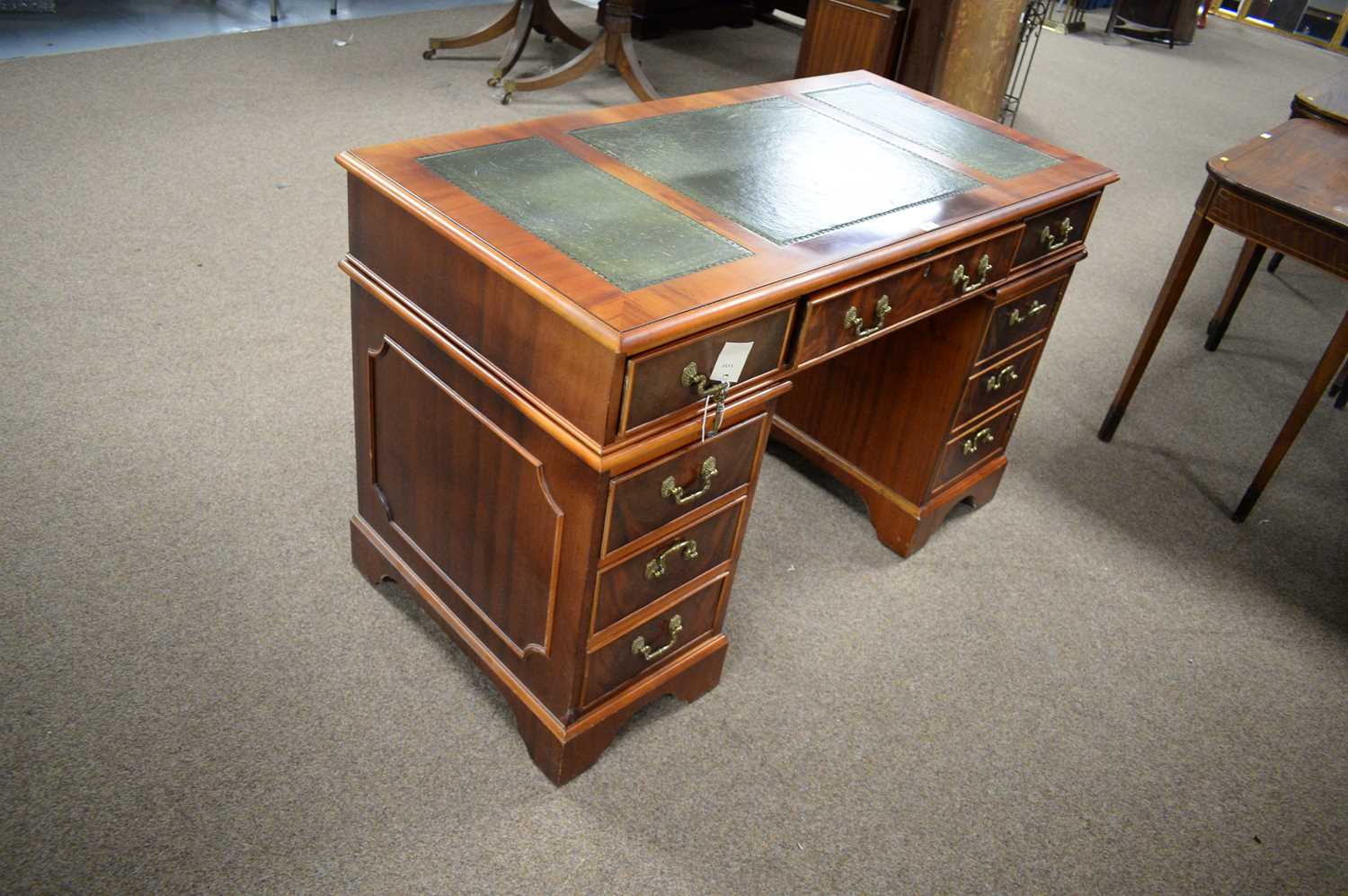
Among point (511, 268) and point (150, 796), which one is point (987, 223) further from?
point (150, 796)

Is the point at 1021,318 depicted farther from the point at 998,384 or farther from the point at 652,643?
the point at 652,643

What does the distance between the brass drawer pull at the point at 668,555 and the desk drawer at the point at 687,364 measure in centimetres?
27

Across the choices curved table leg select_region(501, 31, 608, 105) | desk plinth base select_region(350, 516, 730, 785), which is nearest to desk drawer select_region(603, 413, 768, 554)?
desk plinth base select_region(350, 516, 730, 785)

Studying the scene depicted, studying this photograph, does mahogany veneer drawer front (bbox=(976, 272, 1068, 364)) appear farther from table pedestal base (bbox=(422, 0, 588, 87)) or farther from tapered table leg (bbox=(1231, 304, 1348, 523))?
table pedestal base (bbox=(422, 0, 588, 87))

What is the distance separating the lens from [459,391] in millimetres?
1586

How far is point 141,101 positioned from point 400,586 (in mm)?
2587

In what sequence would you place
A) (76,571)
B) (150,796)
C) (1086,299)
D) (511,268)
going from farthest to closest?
(1086,299) < (76,571) < (150,796) < (511,268)

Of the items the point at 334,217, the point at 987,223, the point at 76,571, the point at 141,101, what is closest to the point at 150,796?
the point at 76,571

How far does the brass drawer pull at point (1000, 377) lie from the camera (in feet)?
7.30

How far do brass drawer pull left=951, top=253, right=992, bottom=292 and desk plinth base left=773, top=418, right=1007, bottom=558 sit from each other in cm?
57

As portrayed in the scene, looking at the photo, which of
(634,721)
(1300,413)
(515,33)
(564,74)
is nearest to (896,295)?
(634,721)

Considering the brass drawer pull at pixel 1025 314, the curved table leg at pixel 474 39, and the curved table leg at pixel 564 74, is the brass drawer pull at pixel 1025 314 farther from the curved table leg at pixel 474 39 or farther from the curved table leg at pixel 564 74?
the curved table leg at pixel 474 39

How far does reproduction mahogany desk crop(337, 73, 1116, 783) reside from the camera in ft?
4.59

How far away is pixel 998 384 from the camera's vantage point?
2250 millimetres
